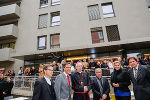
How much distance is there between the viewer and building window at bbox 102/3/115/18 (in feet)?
50.0

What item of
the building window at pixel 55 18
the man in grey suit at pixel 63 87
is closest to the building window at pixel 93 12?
the building window at pixel 55 18

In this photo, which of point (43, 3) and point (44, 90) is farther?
point (43, 3)

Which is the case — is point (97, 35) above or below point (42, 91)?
above

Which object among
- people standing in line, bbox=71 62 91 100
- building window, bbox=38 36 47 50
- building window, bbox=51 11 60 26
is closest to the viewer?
people standing in line, bbox=71 62 91 100

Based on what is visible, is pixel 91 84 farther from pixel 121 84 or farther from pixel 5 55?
pixel 5 55

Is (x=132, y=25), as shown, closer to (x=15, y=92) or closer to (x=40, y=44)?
(x=40, y=44)

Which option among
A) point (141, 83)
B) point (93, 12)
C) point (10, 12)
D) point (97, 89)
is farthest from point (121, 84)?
point (10, 12)

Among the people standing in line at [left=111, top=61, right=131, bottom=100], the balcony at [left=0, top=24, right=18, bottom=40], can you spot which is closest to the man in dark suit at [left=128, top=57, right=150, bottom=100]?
the people standing in line at [left=111, top=61, right=131, bottom=100]

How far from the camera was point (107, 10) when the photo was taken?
15516mm

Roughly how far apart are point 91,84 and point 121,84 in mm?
1188

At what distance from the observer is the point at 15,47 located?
1697 cm

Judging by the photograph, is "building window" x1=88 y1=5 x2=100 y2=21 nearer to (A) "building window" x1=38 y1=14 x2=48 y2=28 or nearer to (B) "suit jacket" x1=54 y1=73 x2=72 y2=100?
(A) "building window" x1=38 y1=14 x2=48 y2=28

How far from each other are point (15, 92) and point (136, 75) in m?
9.19

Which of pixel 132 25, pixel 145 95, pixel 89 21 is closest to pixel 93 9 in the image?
pixel 89 21
